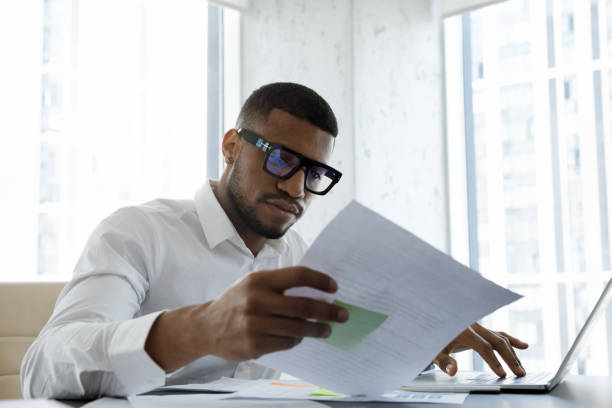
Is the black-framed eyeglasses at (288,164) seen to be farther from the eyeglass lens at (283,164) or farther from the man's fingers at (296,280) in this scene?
the man's fingers at (296,280)

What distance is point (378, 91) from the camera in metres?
2.78

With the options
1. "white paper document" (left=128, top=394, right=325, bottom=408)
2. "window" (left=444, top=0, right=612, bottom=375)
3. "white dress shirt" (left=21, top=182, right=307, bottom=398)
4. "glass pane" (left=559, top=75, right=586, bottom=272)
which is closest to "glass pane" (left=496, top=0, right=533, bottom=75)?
"window" (left=444, top=0, right=612, bottom=375)

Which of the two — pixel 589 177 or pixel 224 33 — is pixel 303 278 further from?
pixel 224 33

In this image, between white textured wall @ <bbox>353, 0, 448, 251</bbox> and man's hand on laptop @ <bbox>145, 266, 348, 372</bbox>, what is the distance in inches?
85.2

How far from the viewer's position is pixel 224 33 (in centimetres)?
297

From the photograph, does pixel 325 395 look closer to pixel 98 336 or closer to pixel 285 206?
pixel 98 336

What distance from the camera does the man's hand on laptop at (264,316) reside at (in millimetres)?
550

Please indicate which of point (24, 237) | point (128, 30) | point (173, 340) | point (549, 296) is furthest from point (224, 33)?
point (173, 340)

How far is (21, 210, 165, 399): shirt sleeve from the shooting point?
69 centimetres

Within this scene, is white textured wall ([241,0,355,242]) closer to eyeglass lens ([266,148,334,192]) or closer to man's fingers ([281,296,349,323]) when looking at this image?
eyeglass lens ([266,148,334,192])

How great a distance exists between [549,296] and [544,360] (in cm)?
27

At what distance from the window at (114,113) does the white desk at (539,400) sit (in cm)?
185

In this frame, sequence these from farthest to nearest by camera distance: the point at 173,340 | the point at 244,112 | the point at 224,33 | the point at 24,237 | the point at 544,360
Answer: the point at 224,33, the point at 544,360, the point at 24,237, the point at 244,112, the point at 173,340

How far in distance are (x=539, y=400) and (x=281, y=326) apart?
0.38 m
